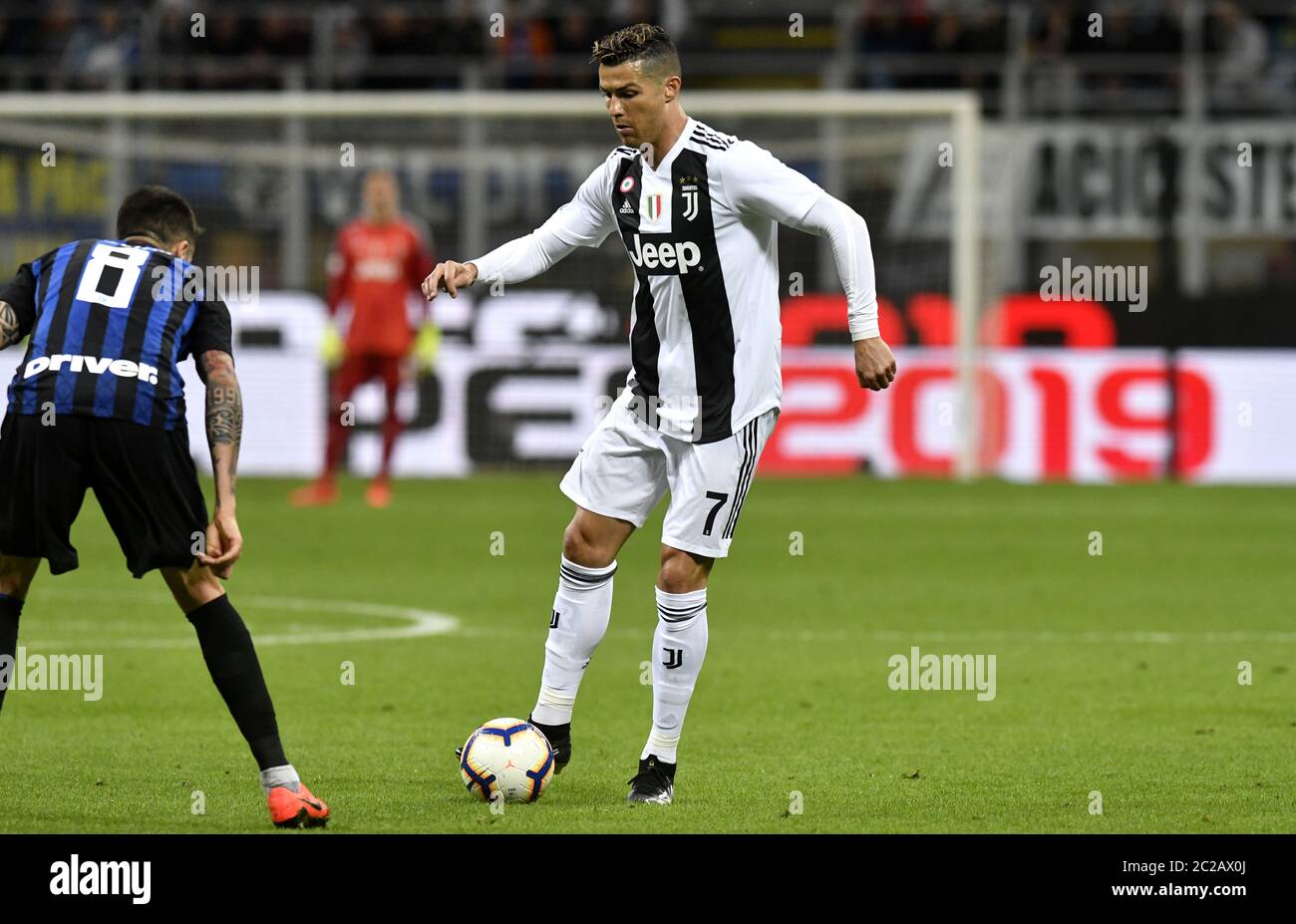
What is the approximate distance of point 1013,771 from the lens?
6730 millimetres

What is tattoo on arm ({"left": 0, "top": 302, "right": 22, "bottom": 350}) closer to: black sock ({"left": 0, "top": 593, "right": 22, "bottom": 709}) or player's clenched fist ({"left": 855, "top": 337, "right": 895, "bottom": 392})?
black sock ({"left": 0, "top": 593, "right": 22, "bottom": 709})

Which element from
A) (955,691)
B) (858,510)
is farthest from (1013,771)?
(858,510)

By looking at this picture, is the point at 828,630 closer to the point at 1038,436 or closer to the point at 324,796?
the point at 324,796

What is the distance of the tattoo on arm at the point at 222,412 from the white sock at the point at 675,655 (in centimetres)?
137

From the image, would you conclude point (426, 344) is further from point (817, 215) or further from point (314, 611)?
point (817, 215)

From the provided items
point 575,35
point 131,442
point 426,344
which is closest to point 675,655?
point 131,442

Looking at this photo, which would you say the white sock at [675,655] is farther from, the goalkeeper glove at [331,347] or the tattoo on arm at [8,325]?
the goalkeeper glove at [331,347]

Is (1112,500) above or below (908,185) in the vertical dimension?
below

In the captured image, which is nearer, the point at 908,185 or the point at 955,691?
the point at 955,691

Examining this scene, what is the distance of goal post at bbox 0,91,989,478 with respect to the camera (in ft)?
61.7

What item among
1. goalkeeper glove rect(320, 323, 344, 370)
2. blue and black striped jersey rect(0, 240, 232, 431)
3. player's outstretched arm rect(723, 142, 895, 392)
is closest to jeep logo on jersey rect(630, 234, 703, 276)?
player's outstretched arm rect(723, 142, 895, 392)

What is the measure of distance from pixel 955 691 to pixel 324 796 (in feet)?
10.5
